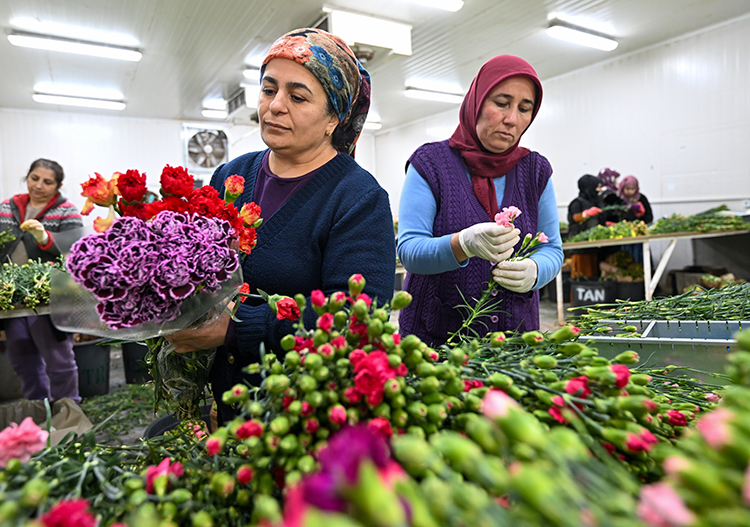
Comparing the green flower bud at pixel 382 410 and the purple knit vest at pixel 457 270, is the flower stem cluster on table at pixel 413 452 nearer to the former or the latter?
the green flower bud at pixel 382 410

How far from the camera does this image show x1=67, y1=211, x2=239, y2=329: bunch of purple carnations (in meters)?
0.62

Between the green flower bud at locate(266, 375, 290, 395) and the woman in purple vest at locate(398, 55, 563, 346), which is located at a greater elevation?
the woman in purple vest at locate(398, 55, 563, 346)

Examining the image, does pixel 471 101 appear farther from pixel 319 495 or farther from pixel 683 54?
pixel 683 54

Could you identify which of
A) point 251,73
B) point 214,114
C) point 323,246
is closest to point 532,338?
point 323,246

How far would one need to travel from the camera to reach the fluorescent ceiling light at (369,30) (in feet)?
18.6

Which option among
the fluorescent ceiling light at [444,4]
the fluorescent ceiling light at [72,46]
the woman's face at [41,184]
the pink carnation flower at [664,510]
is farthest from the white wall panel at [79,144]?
the pink carnation flower at [664,510]

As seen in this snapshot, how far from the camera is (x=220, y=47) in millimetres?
7059

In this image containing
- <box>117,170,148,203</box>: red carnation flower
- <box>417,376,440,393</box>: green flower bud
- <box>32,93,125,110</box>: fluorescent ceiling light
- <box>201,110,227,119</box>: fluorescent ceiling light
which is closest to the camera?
<box>417,376,440,393</box>: green flower bud

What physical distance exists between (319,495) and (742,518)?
0.23m

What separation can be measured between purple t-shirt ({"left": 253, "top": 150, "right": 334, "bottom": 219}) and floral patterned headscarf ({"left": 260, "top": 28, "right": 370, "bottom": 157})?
17 cm

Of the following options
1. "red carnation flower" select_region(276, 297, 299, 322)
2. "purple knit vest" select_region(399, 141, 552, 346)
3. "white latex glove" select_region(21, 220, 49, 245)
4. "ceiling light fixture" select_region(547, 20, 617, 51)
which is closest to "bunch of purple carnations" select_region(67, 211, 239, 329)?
"red carnation flower" select_region(276, 297, 299, 322)

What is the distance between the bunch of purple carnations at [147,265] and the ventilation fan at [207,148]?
396 inches

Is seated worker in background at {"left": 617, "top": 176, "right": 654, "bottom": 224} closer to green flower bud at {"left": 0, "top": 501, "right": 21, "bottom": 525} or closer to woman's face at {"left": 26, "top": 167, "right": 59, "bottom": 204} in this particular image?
woman's face at {"left": 26, "top": 167, "right": 59, "bottom": 204}

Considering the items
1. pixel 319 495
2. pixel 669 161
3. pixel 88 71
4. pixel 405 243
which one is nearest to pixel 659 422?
pixel 319 495
